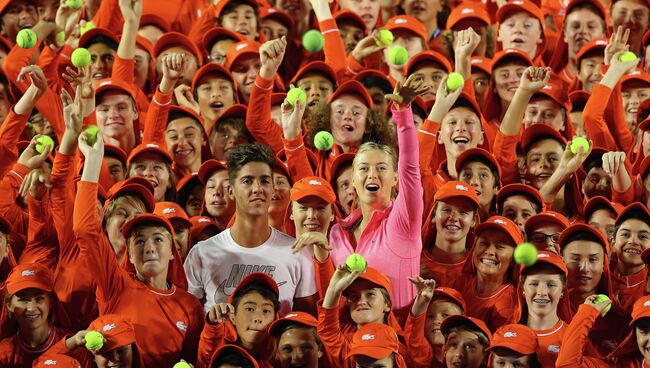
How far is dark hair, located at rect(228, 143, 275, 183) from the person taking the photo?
8234 millimetres

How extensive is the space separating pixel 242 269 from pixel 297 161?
2.82ft

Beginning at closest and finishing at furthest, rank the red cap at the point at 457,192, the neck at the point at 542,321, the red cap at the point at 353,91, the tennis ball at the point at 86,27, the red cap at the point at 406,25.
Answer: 1. the neck at the point at 542,321
2. the red cap at the point at 457,192
3. the red cap at the point at 353,91
4. the red cap at the point at 406,25
5. the tennis ball at the point at 86,27

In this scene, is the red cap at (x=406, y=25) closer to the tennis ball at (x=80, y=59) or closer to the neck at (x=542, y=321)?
the tennis ball at (x=80, y=59)

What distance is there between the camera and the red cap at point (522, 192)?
8742 mm

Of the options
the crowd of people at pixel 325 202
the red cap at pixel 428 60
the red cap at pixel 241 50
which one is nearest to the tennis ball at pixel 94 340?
the crowd of people at pixel 325 202

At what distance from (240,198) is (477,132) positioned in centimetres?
180

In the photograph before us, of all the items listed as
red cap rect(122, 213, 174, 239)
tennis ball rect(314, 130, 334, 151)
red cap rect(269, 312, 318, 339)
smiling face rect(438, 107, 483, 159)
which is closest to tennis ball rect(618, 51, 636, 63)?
smiling face rect(438, 107, 483, 159)

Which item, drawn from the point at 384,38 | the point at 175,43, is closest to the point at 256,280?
the point at 384,38

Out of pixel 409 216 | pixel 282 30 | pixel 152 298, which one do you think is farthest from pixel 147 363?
pixel 282 30

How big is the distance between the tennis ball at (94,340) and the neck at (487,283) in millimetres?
2094

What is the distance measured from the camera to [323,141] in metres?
8.89

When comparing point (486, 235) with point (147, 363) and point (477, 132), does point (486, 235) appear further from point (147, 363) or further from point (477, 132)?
point (147, 363)

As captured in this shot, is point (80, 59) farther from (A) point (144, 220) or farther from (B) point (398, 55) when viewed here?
(B) point (398, 55)

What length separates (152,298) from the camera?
792 centimetres
